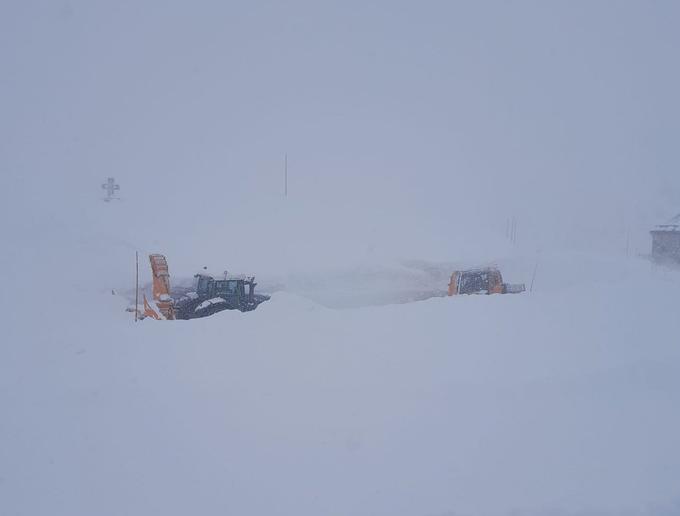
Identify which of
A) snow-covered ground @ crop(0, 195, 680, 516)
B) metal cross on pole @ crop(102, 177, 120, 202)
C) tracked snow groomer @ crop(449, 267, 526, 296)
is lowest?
snow-covered ground @ crop(0, 195, 680, 516)

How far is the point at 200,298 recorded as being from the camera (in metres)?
12.9

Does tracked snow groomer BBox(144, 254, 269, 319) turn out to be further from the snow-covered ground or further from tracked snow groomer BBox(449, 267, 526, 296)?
tracked snow groomer BBox(449, 267, 526, 296)

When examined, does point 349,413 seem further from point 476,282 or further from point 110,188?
point 110,188

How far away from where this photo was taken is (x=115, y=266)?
19531 millimetres

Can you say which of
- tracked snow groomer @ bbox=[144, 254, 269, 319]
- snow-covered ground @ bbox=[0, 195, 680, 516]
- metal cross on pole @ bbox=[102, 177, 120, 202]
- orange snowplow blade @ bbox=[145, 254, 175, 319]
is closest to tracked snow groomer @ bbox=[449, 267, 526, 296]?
snow-covered ground @ bbox=[0, 195, 680, 516]

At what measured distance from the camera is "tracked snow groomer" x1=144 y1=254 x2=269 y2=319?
1230 cm

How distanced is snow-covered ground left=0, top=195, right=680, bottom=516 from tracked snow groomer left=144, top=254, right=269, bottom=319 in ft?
10.1

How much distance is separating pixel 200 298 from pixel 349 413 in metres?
8.34

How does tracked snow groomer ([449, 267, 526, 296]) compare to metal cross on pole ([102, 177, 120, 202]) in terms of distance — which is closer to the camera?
tracked snow groomer ([449, 267, 526, 296])

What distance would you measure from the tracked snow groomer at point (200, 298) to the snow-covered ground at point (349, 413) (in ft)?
10.1

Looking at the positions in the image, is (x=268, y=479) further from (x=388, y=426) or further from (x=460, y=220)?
(x=460, y=220)

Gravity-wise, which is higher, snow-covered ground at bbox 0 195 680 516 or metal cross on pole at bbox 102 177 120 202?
metal cross on pole at bbox 102 177 120 202

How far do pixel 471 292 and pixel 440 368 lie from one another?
9.51m

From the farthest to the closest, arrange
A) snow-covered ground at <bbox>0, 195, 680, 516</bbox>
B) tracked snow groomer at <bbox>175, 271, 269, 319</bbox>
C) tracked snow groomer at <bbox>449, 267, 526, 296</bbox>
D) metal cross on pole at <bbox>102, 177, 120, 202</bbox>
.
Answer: metal cross on pole at <bbox>102, 177, 120, 202</bbox> < tracked snow groomer at <bbox>449, 267, 526, 296</bbox> < tracked snow groomer at <bbox>175, 271, 269, 319</bbox> < snow-covered ground at <bbox>0, 195, 680, 516</bbox>
